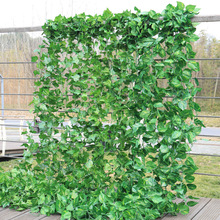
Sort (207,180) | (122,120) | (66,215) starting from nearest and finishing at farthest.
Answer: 1. (66,215)
2. (122,120)
3. (207,180)

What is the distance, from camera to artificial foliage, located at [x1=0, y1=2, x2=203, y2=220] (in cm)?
162

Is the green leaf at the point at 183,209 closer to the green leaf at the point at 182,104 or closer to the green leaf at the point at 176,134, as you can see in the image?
the green leaf at the point at 176,134

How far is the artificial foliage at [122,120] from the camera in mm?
1624

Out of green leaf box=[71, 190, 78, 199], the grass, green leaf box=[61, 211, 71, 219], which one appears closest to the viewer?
green leaf box=[61, 211, 71, 219]

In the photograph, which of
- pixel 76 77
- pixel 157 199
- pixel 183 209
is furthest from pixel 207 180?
pixel 76 77

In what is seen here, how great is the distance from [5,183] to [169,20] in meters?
1.49

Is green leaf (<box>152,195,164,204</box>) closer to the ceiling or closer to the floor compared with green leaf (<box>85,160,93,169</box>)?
closer to the floor

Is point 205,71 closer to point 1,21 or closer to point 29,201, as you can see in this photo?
point 29,201

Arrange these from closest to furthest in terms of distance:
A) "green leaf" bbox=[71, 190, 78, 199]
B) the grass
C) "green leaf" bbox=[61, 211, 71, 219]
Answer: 1. "green leaf" bbox=[61, 211, 71, 219]
2. "green leaf" bbox=[71, 190, 78, 199]
3. the grass

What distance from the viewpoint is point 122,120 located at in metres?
1.74

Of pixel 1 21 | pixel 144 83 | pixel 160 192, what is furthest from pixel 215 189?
pixel 1 21

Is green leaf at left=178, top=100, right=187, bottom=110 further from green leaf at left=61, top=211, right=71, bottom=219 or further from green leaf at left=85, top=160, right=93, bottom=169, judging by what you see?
green leaf at left=61, top=211, right=71, bottom=219

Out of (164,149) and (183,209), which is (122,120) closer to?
(164,149)

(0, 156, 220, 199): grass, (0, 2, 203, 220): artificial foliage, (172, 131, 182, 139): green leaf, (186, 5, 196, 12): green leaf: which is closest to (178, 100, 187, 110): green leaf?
(0, 2, 203, 220): artificial foliage
